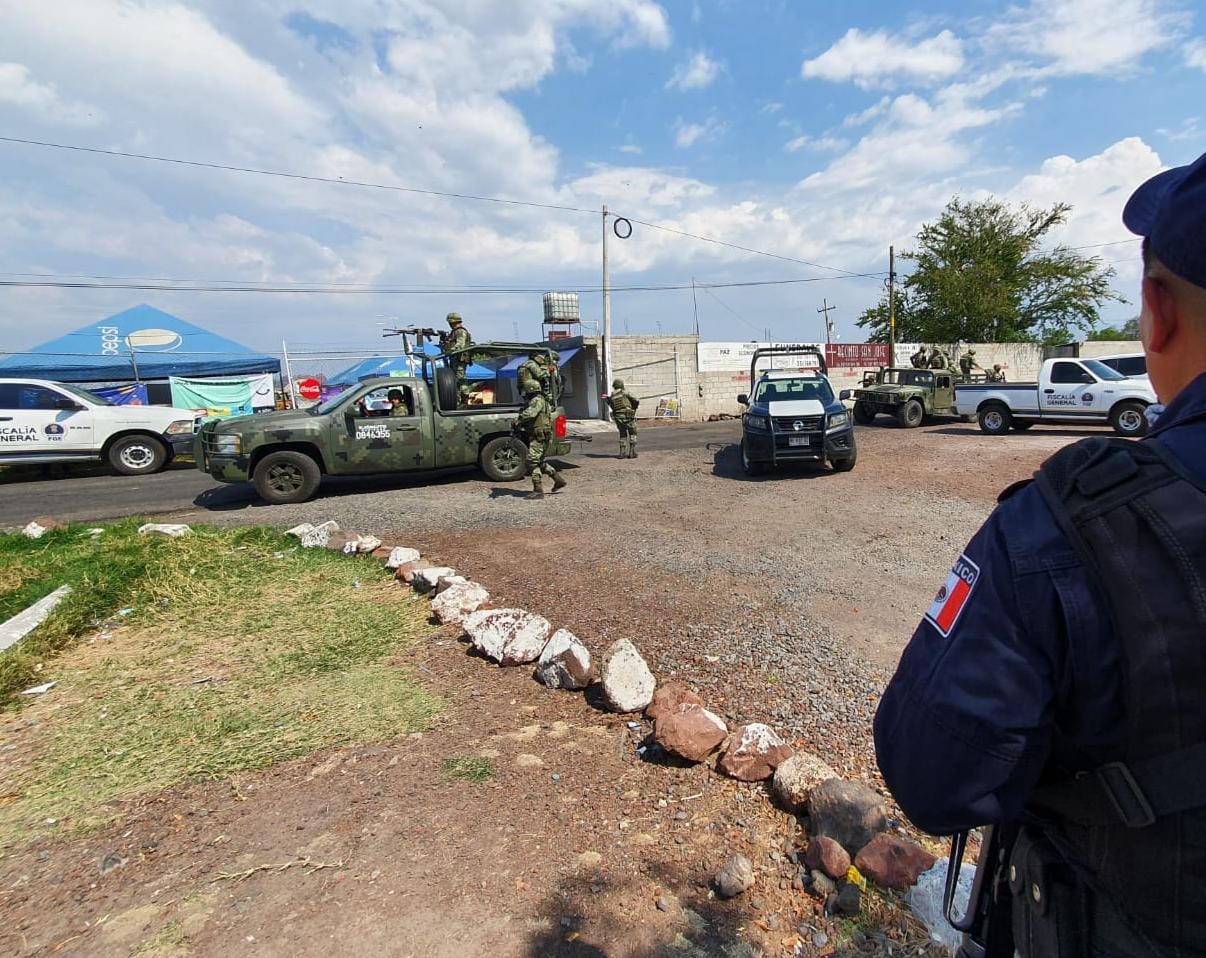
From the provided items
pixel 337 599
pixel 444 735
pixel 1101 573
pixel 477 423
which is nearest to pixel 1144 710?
pixel 1101 573

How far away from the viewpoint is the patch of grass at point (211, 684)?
2.79 metres

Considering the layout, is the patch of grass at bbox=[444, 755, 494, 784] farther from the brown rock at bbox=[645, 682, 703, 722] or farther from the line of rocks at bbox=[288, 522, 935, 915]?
the brown rock at bbox=[645, 682, 703, 722]

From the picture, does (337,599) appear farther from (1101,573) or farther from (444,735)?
(1101,573)

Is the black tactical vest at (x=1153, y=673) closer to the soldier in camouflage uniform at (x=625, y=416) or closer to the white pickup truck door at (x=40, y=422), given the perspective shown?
the soldier in camouflage uniform at (x=625, y=416)

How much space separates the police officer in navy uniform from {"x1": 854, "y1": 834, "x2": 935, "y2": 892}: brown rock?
121 centimetres

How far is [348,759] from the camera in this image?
9.31 ft

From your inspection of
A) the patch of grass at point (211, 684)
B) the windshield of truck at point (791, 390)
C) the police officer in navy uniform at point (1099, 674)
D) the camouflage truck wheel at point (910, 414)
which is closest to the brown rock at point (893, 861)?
the police officer in navy uniform at point (1099, 674)

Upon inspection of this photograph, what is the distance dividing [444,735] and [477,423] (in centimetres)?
692

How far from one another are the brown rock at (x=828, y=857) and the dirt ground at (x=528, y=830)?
11 cm

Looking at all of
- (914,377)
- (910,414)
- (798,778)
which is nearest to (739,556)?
(798,778)

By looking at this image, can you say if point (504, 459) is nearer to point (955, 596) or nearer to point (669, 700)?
point (669, 700)

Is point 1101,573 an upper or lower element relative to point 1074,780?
upper

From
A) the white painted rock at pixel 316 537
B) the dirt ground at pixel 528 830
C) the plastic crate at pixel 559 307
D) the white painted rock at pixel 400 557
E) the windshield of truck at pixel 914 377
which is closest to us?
the dirt ground at pixel 528 830

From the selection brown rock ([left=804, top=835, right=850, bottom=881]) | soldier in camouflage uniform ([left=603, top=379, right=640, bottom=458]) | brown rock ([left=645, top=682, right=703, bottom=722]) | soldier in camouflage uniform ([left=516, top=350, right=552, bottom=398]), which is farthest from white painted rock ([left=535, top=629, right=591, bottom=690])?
soldier in camouflage uniform ([left=603, top=379, right=640, bottom=458])
